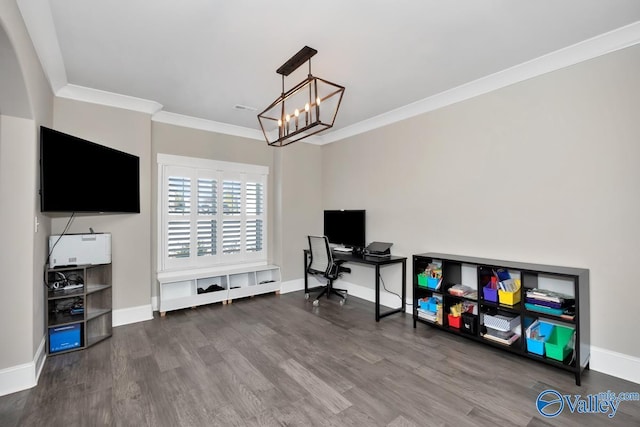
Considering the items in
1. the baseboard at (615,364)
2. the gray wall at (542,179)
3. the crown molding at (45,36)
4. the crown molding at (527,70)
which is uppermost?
the crown molding at (45,36)

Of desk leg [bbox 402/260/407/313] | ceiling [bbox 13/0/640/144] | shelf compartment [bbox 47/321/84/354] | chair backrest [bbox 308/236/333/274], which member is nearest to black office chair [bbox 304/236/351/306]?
chair backrest [bbox 308/236/333/274]

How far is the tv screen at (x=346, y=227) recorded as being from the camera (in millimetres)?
4516

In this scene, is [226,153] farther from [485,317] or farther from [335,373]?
[485,317]

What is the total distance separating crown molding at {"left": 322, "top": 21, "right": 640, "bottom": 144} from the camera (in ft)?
7.64

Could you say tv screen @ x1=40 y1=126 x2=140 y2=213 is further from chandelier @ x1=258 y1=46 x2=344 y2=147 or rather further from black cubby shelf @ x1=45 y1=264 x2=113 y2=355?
Result: chandelier @ x1=258 y1=46 x2=344 y2=147

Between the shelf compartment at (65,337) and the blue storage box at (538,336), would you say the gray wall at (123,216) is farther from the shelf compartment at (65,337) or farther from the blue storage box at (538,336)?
the blue storage box at (538,336)

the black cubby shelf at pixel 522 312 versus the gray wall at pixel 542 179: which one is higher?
the gray wall at pixel 542 179

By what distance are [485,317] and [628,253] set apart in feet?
3.90

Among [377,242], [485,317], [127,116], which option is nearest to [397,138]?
[377,242]

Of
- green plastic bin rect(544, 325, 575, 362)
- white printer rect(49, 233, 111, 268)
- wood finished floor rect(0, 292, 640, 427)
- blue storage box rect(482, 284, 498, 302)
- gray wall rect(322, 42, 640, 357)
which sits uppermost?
gray wall rect(322, 42, 640, 357)

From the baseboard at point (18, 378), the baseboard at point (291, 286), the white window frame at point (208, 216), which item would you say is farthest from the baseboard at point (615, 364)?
the baseboard at point (18, 378)

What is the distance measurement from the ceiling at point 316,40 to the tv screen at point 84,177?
75 centimetres

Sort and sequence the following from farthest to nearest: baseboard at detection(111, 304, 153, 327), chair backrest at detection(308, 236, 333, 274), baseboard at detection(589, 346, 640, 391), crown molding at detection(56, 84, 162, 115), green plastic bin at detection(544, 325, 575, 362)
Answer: chair backrest at detection(308, 236, 333, 274)
baseboard at detection(111, 304, 153, 327)
crown molding at detection(56, 84, 162, 115)
green plastic bin at detection(544, 325, 575, 362)
baseboard at detection(589, 346, 640, 391)

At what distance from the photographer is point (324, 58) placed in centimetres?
268
